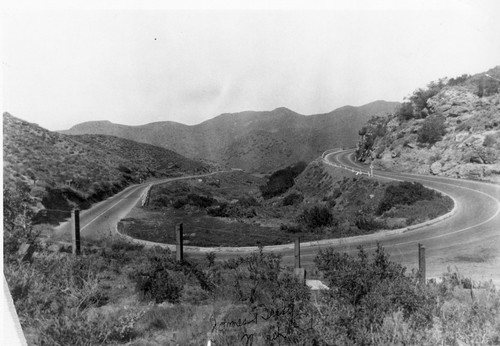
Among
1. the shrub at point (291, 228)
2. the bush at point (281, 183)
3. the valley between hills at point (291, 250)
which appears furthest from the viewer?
the bush at point (281, 183)

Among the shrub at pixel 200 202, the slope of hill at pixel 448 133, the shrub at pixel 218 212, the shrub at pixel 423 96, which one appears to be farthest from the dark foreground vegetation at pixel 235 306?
the shrub at pixel 423 96

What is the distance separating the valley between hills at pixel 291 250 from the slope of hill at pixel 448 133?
6.4 inches

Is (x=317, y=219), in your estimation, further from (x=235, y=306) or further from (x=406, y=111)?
(x=406, y=111)

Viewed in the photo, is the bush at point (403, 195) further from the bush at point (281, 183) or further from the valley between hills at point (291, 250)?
the bush at point (281, 183)

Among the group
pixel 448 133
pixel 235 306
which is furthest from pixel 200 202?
pixel 448 133

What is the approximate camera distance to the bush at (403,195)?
74.1ft

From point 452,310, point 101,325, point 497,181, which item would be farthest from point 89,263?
point 497,181

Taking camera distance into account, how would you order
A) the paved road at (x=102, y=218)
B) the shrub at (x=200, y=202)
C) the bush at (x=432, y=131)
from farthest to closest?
the bush at (x=432, y=131) < the shrub at (x=200, y=202) < the paved road at (x=102, y=218)

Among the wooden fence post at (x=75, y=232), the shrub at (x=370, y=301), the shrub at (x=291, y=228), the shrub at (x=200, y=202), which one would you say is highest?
the wooden fence post at (x=75, y=232)

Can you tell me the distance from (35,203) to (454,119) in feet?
124

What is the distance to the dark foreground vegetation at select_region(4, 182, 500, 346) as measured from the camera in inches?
207

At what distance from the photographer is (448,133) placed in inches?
A: 1371

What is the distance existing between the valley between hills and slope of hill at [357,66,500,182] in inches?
6.4

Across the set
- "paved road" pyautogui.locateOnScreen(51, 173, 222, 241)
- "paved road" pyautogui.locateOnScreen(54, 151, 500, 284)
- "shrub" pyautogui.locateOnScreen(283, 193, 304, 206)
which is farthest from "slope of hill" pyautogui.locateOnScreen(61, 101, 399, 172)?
"paved road" pyautogui.locateOnScreen(54, 151, 500, 284)
